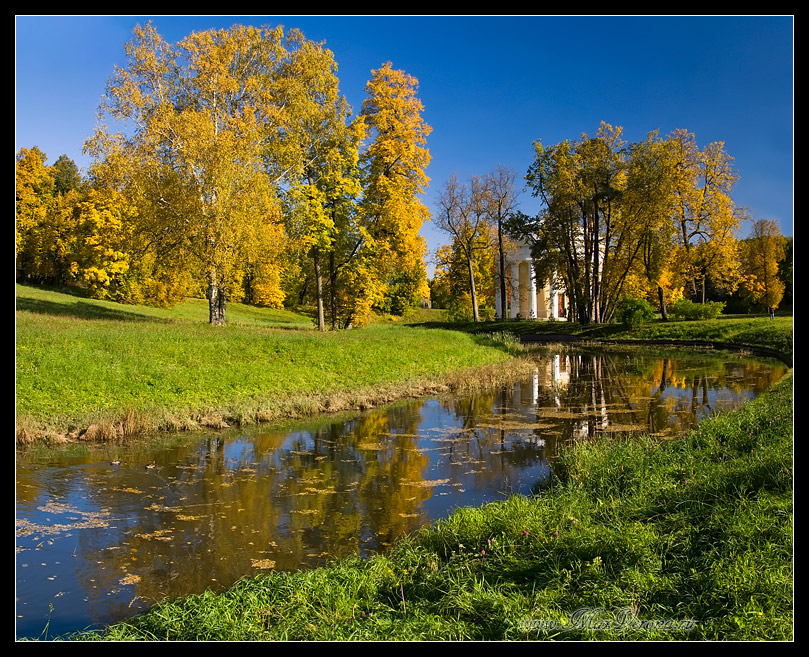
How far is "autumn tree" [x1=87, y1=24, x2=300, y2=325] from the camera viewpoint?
71.4ft

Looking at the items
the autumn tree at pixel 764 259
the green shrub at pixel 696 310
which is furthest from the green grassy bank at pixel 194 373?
the autumn tree at pixel 764 259

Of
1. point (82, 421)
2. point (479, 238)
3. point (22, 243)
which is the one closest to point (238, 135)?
point (82, 421)

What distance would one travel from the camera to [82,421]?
12195 mm

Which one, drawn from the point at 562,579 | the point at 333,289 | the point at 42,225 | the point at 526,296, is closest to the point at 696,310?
the point at 526,296

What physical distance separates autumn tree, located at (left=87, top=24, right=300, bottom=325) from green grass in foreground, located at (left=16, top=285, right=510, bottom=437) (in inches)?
135

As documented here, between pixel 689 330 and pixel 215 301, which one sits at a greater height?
pixel 215 301

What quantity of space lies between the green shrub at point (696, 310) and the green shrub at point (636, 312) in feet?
8.02

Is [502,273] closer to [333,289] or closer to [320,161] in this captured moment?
[333,289]

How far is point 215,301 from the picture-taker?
24875 millimetres

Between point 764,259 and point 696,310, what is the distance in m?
9.93

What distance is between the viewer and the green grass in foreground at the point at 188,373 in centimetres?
1300

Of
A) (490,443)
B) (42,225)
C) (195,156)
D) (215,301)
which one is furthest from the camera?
(42,225)

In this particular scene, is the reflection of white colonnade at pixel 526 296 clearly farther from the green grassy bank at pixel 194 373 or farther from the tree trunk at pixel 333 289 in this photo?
the green grassy bank at pixel 194 373
